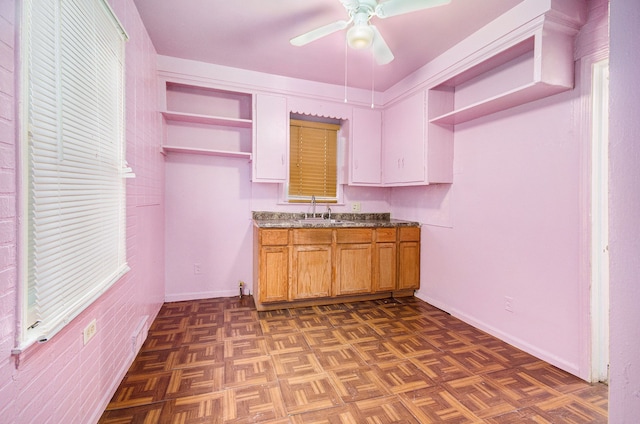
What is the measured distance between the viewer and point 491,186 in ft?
8.52

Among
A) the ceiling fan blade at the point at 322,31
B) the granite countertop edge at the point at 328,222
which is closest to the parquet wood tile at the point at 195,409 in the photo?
the granite countertop edge at the point at 328,222

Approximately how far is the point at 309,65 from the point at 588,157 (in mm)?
2445

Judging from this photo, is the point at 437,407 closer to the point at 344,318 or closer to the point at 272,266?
the point at 344,318

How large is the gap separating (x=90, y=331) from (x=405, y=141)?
10.3 ft

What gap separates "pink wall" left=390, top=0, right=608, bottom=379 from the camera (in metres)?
1.97

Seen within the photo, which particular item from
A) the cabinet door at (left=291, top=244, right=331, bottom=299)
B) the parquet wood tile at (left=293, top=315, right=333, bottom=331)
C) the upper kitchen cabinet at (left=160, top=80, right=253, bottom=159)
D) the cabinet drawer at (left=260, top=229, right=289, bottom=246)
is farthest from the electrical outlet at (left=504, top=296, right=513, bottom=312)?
the upper kitchen cabinet at (left=160, top=80, right=253, bottom=159)

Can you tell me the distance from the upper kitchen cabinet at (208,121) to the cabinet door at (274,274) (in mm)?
1105

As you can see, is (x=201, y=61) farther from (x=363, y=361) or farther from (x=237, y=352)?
(x=363, y=361)

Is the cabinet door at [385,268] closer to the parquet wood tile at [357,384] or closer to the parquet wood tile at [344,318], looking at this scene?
the parquet wood tile at [344,318]

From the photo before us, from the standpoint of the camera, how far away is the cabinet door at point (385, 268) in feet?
10.9

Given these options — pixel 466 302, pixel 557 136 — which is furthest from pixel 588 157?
pixel 466 302

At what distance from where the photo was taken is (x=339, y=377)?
6.27 ft

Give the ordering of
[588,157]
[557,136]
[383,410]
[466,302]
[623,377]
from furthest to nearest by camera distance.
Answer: [466,302] → [557,136] → [588,157] → [383,410] → [623,377]

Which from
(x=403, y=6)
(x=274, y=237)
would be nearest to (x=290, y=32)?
(x=403, y=6)
